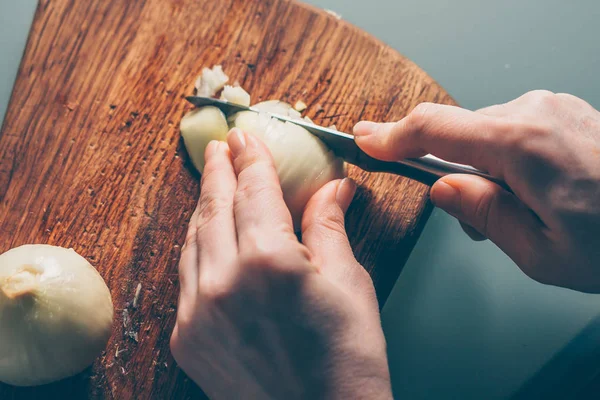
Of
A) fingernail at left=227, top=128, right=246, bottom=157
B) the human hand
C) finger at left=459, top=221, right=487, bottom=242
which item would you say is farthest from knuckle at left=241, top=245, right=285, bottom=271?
finger at left=459, top=221, right=487, bottom=242

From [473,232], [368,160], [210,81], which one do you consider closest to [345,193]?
[368,160]

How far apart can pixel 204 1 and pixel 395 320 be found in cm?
92

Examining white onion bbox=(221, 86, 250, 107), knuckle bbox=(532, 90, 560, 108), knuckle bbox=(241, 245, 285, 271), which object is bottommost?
knuckle bbox=(241, 245, 285, 271)

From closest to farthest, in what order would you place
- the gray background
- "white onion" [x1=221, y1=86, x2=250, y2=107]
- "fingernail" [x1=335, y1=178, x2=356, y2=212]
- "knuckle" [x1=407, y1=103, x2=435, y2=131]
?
"knuckle" [x1=407, y1=103, x2=435, y2=131]
"fingernail" [x1=335, y1=178, x2=356, y2=212]
"white onion" [x1=221, y1=86, x2=250, y2=107]
the gray background

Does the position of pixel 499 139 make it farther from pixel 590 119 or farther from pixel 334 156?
pixel 334 156

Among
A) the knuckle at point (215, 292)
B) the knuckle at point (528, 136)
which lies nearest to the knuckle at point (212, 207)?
the knuckle at point (215, 292)

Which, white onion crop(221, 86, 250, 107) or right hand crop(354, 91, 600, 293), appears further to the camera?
white onion crop(221, 86, 250, 107)

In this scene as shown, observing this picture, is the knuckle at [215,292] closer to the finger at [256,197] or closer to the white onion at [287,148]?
the finger at [256,197]

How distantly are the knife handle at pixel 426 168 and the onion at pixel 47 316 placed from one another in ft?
2.05

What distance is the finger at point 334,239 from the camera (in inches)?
33.4

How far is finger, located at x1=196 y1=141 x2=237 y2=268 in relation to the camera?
2.77 ft

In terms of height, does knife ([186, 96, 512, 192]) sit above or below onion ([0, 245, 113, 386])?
above

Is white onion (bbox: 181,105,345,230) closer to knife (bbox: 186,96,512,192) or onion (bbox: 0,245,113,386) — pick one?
knife (bbox: 186,96,512,192)

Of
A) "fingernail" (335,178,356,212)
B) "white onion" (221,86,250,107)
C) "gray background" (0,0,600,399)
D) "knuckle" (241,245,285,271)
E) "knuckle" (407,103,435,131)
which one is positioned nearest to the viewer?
"knuckle" (241,245,285,271)
